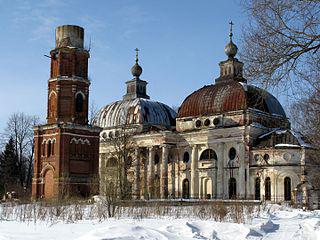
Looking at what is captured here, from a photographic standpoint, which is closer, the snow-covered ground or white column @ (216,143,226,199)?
the snow-covered ground

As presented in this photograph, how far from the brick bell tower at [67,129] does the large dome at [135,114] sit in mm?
11680

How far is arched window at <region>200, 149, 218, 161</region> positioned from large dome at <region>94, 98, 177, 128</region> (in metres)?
9.49

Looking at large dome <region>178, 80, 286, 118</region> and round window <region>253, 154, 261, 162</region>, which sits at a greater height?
large dome <region>178, 80, 286, 118</region>

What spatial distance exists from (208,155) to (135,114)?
11.9 meters

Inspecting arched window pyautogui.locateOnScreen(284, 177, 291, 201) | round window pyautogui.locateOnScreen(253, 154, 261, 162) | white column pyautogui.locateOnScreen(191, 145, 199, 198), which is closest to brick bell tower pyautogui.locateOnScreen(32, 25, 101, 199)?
white column pyautogui.locateOnScreen(191, 145, 199, 198)

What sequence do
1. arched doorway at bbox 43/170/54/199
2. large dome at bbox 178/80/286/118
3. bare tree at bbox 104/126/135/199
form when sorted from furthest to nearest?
1. large dome at bbox 178/80/286/118
2. arched doorway at bbox 43/170/54/199
3. bare tree at bbox 104/126/135/199

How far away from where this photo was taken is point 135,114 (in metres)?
58.5

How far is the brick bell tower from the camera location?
1762 inches

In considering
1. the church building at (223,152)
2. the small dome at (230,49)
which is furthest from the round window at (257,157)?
the small dome at (230,49)

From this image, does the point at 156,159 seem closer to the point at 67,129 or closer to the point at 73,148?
the point at 73,148

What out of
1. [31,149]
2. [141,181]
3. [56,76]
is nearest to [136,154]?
[141,181]

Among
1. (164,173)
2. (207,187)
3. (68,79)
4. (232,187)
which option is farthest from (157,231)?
(164,173)

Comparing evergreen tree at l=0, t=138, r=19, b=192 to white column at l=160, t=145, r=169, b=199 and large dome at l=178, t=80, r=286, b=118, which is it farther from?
large dome at l=178, t=80, r=286, b=118

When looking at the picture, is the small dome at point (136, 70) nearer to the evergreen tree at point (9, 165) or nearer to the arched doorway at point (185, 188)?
the evergreen tree at point (9, 165)
